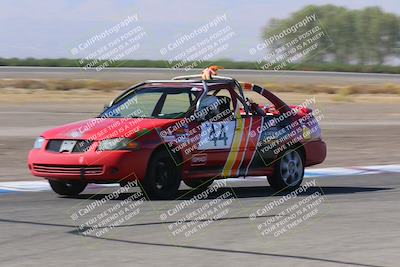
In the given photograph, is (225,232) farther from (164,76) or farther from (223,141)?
(164,76)

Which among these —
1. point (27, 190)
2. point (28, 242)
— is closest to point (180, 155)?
point (27, 190)

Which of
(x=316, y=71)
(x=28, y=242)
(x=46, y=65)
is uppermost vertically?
(x=28, y=242)

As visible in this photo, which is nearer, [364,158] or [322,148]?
[322,148]

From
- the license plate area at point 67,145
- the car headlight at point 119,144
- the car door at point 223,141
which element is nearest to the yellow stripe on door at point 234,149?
the car door at point 223,141

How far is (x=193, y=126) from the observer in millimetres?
11664

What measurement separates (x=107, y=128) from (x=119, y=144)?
38 cm

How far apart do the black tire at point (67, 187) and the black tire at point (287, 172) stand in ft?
8.96

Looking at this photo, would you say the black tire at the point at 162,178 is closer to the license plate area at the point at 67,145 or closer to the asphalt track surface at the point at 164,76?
the license plate area at the point at 67,145

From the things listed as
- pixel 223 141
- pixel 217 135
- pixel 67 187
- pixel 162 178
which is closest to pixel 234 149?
pixel 223 141

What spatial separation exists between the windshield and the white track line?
63.5 inches

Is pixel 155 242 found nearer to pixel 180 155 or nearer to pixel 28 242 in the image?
pixel 28 242

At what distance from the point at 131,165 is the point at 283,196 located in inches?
93.7

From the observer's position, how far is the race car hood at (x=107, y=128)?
11.1 metres

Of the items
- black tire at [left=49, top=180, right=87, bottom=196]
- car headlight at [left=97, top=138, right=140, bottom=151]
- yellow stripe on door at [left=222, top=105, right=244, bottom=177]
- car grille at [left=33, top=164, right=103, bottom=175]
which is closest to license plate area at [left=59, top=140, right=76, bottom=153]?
car grille at [left=33, top=164, right=103, bottom=175]
